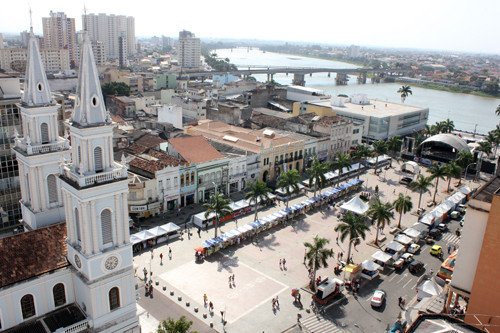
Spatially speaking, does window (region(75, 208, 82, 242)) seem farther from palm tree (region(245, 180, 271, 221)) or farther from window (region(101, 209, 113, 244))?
palm tree (region(245, 180, 271, 221))

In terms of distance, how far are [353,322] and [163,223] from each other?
85.0 ft

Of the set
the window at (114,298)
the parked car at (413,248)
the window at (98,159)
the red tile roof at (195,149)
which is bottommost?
the parked car at (413,248)

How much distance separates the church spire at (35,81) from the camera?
28.5 m

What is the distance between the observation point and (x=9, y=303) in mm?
24625

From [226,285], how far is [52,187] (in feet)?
57.4

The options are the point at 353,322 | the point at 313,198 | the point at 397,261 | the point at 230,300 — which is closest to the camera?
the point at 353,322

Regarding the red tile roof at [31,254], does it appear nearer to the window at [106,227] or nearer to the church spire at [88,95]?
the window at [106,227]

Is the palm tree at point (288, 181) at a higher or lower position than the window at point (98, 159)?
lower

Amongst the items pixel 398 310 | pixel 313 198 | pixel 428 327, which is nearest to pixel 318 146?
pixel 313 198

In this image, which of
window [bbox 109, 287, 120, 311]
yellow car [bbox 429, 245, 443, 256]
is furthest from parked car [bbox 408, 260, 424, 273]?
window [bbox 109, 287, 120, 311]

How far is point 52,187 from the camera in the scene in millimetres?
31703

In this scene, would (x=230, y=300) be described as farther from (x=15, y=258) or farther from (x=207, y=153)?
(x=207, y=153)

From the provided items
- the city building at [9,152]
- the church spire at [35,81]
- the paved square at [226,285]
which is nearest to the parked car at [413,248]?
the paved square at [226,285]

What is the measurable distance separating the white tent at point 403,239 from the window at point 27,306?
37.1 metres
